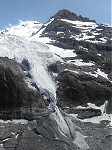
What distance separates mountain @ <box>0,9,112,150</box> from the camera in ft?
113

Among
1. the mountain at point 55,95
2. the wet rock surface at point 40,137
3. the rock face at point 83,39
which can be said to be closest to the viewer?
the wet rock surface at point 40,137

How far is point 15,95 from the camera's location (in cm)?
4241

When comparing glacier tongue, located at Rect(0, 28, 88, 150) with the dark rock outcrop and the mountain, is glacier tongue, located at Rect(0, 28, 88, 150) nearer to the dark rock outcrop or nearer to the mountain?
the mountain

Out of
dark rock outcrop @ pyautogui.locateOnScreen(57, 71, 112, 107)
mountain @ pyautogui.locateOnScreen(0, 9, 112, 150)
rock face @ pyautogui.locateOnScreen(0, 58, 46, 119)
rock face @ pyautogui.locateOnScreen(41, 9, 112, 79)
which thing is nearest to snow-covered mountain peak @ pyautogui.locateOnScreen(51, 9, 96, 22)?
rock face @ pyautogui.locateOnScreen(41, 9, 112, 79)

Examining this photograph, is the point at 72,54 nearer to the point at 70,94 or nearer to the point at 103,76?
the point at 103,76

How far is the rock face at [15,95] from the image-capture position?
41094 mm

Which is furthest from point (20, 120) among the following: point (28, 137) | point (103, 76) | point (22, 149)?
point (103, 76)

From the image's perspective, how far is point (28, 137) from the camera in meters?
32.3

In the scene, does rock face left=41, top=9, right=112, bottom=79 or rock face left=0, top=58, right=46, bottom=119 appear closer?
rock face left=0, top=58, right=46, bottom=119

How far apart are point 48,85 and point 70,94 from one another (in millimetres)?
6210

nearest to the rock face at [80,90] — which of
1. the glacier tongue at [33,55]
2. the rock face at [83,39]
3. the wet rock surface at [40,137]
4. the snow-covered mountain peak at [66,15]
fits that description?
the glacier tongue at [33,55]

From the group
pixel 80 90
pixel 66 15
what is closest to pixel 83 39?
pixel 66 15

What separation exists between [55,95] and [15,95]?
8.27m

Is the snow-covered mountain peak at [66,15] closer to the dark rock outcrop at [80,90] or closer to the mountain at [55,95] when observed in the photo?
the mountain at [55,95]
